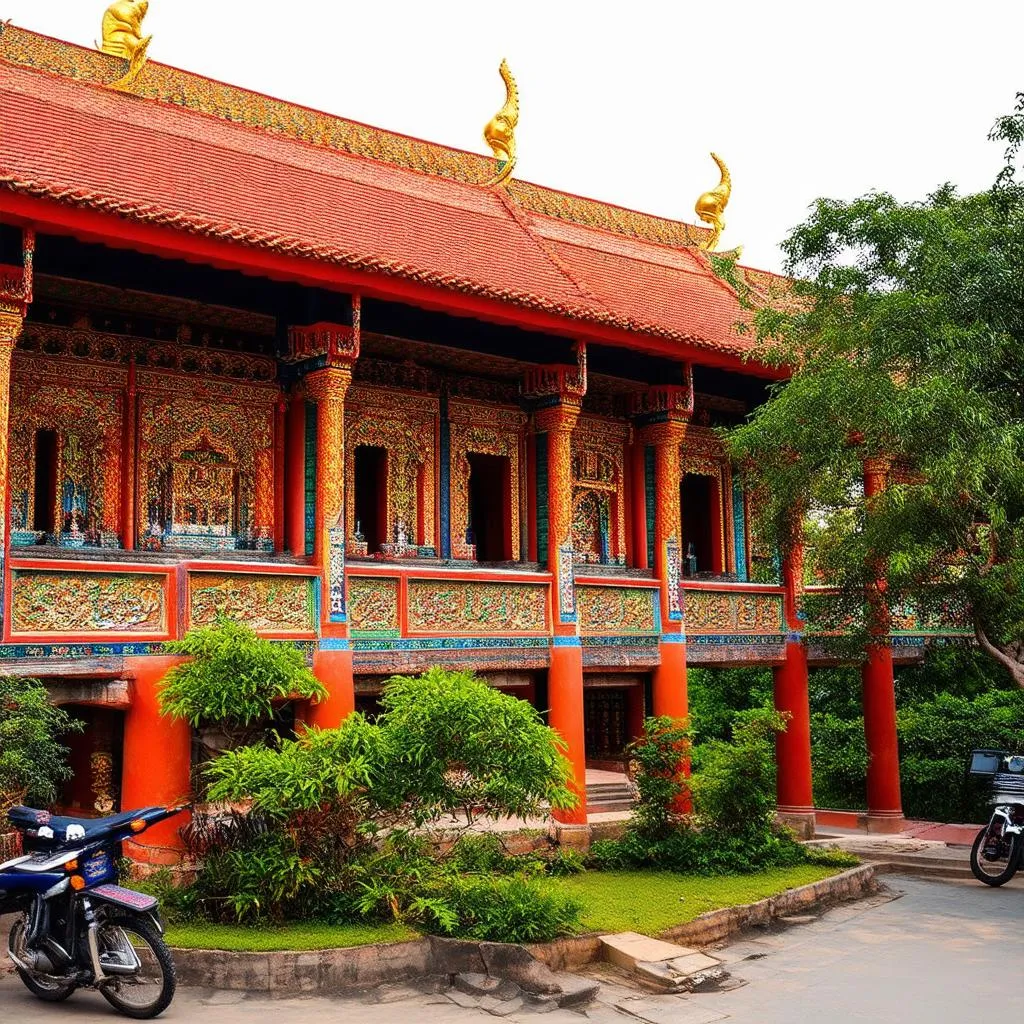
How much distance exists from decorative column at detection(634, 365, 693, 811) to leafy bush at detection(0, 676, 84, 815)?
23.0 feet

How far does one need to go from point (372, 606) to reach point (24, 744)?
149 inches

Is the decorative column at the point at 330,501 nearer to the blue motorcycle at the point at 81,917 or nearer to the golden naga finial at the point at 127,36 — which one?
the blue motorcycle at the point at 81,917

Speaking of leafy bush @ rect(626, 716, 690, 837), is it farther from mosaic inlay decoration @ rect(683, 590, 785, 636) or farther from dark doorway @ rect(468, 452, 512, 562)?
dark doorway @ rect(468, 452, 512, 562)

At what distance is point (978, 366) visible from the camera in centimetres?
1077

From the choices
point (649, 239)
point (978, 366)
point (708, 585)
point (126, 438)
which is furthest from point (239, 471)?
point (649, 239)

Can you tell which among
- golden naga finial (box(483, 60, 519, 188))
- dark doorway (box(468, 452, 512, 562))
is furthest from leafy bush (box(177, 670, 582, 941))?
golden naga finial (box(483, 60, 519, 188))

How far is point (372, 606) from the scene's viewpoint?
11023 mm

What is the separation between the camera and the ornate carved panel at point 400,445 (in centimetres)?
1270

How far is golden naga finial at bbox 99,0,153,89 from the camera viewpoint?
517 inches

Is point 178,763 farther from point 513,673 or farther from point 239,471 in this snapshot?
point 513,673

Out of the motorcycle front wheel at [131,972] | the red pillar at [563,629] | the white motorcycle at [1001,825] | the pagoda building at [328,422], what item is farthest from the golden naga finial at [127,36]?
the white motorcycle at [1001,825]

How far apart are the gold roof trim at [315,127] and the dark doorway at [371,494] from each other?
4133 mm

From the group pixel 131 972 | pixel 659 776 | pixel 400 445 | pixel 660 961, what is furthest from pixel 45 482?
pixel 660 961

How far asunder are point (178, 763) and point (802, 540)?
711 centimetres
